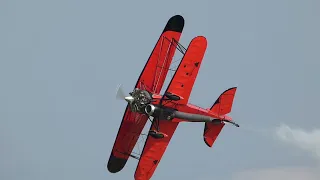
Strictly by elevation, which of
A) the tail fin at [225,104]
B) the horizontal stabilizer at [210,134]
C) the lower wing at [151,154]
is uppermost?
the tail fin at [225,104]

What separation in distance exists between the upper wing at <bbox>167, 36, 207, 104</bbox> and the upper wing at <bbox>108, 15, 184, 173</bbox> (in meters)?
3.94

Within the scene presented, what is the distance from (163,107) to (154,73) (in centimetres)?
416

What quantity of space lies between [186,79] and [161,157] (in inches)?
254

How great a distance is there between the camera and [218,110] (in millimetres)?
53969

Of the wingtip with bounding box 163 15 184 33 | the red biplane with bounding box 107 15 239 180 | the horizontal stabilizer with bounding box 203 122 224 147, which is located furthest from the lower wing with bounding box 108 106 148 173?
the wingtip with bounding box 163 15 184 33

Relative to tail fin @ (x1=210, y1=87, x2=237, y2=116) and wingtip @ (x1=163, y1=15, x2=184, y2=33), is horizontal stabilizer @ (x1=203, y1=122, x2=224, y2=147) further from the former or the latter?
wingtip @ (x1=163, y1=15, x2=184, y2=33)

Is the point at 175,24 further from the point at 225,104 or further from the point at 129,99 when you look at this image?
the point at 129,99

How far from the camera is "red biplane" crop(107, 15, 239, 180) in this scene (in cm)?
5109

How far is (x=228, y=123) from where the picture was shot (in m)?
54.0

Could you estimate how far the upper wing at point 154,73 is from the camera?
54812mm

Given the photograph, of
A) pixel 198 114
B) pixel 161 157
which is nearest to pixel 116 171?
pixel 161 157

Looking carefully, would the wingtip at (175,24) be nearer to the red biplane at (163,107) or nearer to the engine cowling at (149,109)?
the red biplane at (163,107)

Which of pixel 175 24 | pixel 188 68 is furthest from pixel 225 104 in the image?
pixel 175 24

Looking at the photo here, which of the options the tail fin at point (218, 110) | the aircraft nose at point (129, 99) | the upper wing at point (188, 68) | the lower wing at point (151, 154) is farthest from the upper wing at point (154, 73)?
the tail fin at point (218, 110)
